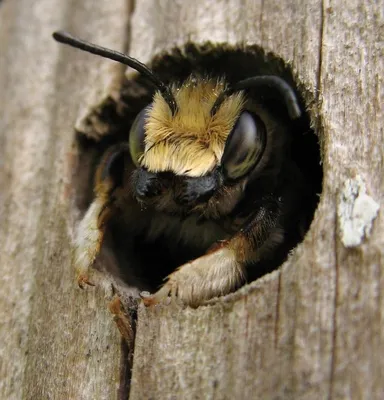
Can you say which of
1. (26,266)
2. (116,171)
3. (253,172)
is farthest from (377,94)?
(26,266)

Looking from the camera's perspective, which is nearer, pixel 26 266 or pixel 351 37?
pixel 351 37

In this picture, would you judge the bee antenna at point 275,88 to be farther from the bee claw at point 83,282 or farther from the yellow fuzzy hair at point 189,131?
the bee claw at point 83,282

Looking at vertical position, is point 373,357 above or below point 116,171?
below

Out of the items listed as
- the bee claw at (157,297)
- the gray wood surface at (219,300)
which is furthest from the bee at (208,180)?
the gray wood surface at (219,300)

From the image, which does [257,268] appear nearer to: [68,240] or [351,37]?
[68,240]

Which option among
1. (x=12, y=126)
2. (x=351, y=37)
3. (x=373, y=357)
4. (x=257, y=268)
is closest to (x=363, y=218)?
(x=373, y=357)

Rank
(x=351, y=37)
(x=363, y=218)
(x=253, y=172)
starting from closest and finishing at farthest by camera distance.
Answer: (x=363, y=218) < (x=351, y=37) < (x=253, y=172)

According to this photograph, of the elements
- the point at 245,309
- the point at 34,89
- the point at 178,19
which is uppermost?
the point at 178,19

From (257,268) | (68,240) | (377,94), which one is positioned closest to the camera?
(377,94)
